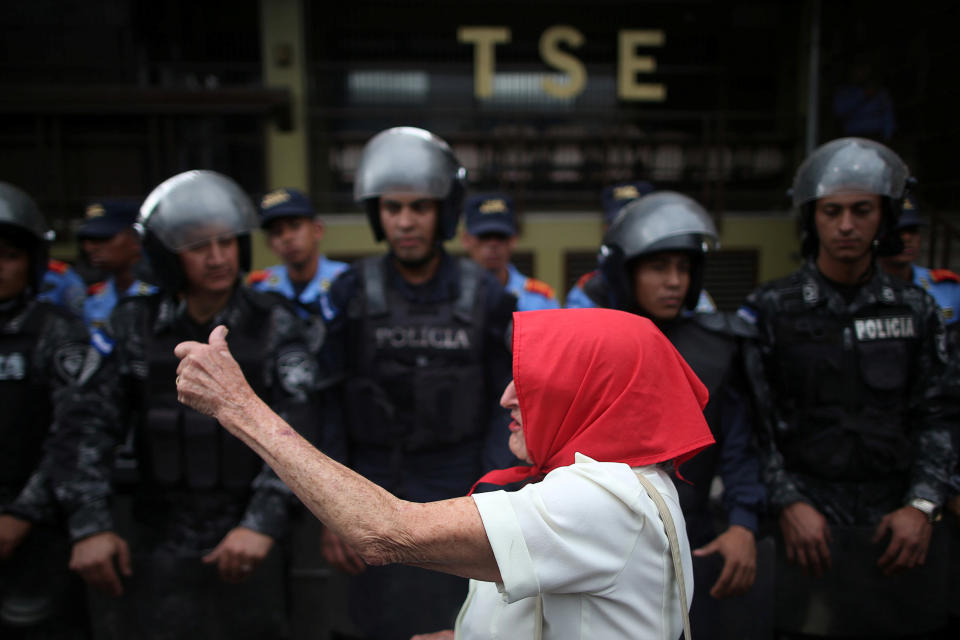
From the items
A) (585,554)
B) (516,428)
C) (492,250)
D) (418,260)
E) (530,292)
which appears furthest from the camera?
(530,292)

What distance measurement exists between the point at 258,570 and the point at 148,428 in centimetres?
62

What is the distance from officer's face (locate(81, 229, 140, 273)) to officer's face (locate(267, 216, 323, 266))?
40.2 inches

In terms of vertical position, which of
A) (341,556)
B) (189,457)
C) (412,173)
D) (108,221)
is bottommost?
(341,556)

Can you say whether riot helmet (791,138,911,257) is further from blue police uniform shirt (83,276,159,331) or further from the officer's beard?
Answer: blue police uniform shirt (83,276,159,331)

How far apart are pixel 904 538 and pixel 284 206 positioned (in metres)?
3.59

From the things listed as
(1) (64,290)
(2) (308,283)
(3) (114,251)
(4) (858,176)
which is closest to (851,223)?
(4) (858,176)

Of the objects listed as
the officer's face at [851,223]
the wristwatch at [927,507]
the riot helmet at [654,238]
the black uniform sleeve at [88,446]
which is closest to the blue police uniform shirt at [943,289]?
the officer's face at [851,223]

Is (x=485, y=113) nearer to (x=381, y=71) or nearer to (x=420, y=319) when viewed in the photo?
(x=381, y=71)

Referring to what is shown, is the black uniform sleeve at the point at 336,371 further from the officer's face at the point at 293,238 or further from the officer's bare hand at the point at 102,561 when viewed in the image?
the officer's face at the point at 293,238

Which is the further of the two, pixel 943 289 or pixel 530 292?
pixel 530 292

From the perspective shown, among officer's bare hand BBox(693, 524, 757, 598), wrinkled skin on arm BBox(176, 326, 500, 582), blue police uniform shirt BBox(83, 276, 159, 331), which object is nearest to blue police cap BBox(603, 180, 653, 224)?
officer's bare hand BBox(693, 524, 757, 598)

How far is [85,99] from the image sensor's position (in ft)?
24.3

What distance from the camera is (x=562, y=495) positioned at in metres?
1.12

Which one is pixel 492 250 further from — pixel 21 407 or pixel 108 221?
pixel 21 407
